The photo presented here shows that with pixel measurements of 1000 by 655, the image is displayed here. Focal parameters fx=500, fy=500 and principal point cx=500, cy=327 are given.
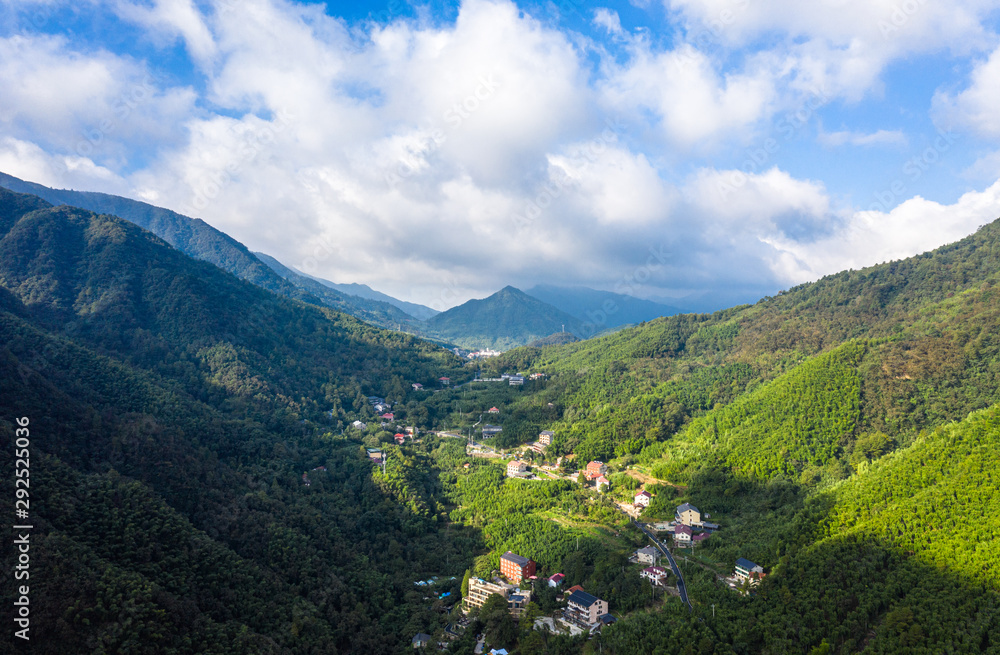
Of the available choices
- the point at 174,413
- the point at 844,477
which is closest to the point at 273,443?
the point at 174,413

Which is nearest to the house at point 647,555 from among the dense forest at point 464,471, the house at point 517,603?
the dense forest at point 464,471

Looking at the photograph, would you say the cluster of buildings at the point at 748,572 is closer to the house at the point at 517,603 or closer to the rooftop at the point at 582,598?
the rooftop at the point at 582,598

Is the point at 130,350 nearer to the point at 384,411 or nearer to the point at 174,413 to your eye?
the point at 174,413

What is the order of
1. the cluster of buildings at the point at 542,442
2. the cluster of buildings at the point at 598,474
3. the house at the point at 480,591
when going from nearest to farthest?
the house at the point at 480,591
the cluster of buildings at the point at 598,474
the cluster of buildings at the point at 542,442

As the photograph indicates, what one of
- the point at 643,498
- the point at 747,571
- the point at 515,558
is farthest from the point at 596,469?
the point at 747,571

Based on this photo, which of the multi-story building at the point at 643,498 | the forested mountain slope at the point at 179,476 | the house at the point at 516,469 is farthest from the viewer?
the house at the point at 516,469

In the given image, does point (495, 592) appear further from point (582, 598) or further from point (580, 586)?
point (582, 598)
